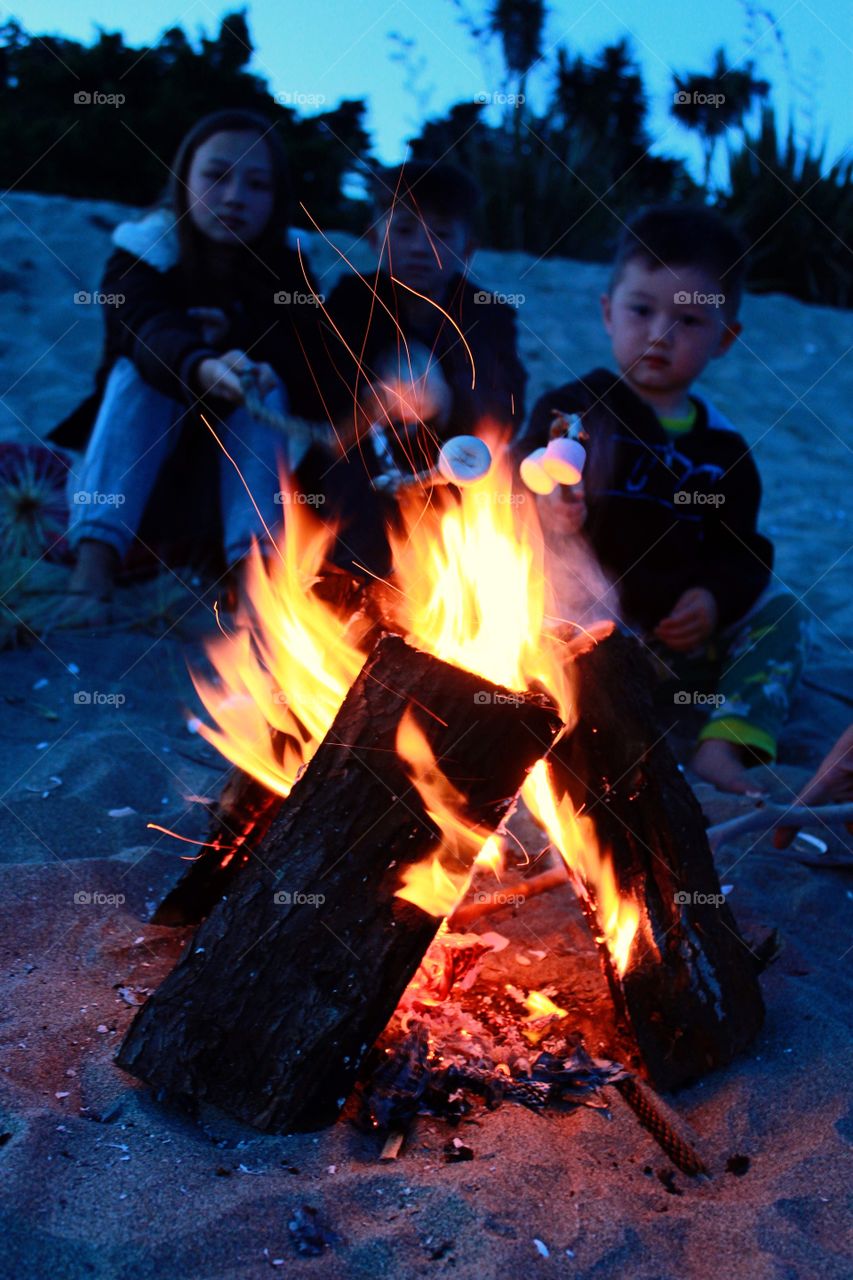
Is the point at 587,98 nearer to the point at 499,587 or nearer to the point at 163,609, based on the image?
the point at 163,609

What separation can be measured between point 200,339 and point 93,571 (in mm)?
875

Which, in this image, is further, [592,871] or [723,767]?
[723,767]

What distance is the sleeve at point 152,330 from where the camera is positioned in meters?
3.75

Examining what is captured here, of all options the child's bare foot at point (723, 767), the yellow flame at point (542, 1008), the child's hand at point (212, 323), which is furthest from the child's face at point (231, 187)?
the yellow flame at point (542, 1008)

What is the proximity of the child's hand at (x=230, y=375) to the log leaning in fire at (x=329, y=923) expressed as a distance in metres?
2.12

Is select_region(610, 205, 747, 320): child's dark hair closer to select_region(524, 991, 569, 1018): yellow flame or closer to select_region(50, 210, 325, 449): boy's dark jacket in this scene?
select_region(50, 210, 325, 449): boy's dark jacket

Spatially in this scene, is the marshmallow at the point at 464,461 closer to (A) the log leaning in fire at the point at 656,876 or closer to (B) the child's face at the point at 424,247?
(A) the log leaning in fire at the point at 656,876

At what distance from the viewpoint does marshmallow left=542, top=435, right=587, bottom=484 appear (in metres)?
2.31

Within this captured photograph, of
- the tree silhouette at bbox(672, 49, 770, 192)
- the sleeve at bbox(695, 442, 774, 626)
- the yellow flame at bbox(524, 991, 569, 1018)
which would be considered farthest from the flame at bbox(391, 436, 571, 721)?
the tree silhouette at bbox(672, 49, 770, 192)

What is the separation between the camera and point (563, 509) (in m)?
3.30

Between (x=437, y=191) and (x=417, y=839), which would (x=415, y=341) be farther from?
(x=417, y=839)

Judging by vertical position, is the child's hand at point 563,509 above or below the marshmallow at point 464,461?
below

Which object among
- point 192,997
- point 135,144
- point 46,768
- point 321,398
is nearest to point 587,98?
point 135,144

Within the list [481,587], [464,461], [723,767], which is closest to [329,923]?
[481,587]
